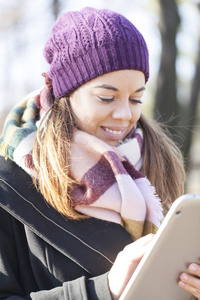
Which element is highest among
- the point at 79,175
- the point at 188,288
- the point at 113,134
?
the point at 113,134

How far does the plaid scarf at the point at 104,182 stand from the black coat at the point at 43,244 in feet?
0.21

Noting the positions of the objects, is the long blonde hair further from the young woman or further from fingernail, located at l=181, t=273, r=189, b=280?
fingernail, located at l=181, t=273, r=189, b=280

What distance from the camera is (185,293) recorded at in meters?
1.54

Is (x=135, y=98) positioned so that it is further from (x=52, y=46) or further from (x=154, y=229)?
(x=154, y=229)

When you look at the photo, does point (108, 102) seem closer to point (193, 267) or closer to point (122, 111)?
point (122, 111)

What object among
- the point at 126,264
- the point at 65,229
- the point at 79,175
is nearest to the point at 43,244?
the point at 65,229

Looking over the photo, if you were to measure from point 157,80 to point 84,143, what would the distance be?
14.1 ft

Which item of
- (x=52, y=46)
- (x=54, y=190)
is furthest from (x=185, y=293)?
(x=52, y=46)

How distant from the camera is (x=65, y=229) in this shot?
1.82 m

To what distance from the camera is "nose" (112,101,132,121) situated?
6.07ft

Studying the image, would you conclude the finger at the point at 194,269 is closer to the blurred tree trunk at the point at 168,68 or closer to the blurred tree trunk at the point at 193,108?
the blurred tree trunk at the point at 168,68

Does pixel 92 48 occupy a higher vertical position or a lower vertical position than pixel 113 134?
higher

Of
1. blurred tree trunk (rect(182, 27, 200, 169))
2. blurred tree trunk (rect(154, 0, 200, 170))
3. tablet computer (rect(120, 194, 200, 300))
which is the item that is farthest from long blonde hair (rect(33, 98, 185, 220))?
blurred tree trunk (rect(182, 27, 200, 169))

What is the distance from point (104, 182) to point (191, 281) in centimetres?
58
